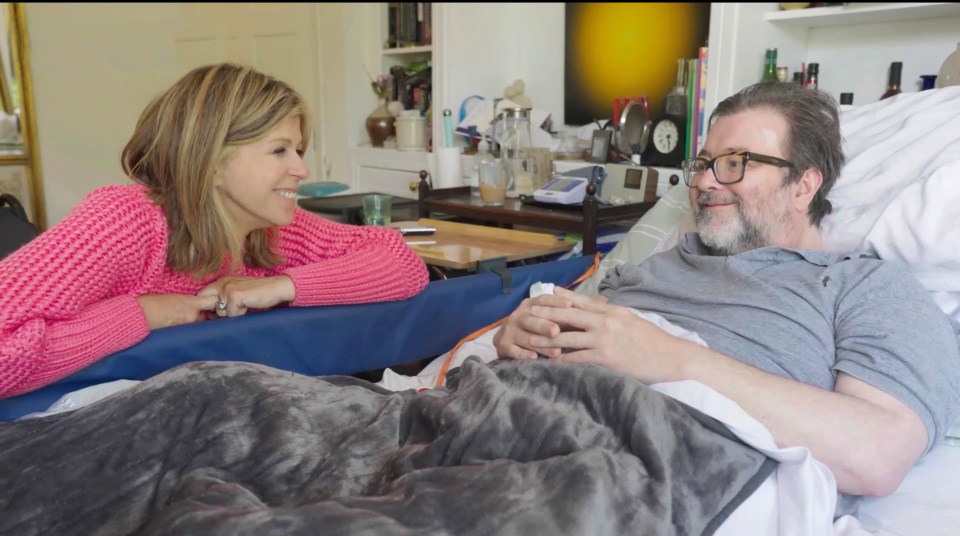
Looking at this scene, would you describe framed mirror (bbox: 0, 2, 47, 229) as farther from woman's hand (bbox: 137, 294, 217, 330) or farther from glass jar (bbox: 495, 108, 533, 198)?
woman's hand (bbox: 137, 294, 217, 330)

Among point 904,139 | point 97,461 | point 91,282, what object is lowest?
point 97,461

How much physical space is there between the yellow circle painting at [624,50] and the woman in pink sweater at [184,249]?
5.44 ft

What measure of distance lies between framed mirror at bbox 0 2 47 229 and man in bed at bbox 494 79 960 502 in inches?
135

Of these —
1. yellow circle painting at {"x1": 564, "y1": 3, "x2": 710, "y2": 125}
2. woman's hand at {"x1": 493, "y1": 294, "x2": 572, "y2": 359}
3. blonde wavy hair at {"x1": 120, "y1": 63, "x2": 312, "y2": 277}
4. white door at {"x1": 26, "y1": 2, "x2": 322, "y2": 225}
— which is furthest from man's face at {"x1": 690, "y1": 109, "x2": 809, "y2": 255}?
white door at {"x1": 26, "y1": 2, "x2": 322, "y2": 225}

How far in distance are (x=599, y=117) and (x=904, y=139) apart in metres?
1.68

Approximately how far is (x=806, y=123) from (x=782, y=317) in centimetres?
36

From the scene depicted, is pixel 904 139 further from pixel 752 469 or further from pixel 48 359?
pixel 48 359

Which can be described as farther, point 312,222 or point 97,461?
point 312,222

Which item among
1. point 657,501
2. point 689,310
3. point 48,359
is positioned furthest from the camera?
point 689,310

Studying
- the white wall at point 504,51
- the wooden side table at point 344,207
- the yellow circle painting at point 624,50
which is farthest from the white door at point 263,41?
the yellow circle painting at point 624,50

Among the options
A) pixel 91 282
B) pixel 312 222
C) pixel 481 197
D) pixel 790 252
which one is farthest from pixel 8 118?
pixel 790 252

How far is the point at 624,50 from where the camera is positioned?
3.07 metres

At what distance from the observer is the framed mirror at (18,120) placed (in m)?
3.92

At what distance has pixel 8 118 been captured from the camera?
3971 millimetres
